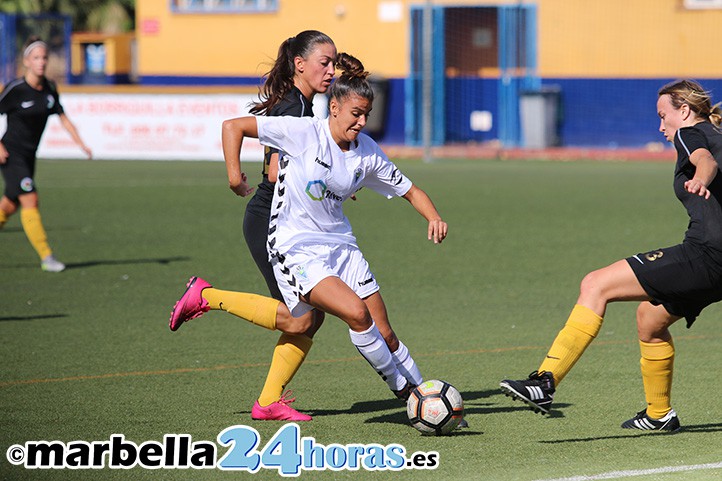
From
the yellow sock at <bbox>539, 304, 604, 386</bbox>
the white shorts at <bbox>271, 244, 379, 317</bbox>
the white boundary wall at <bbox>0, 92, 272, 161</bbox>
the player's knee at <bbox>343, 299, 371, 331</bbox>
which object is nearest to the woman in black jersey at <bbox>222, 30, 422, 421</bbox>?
the white shorts at <bbox>271, 244, 379, 317</bbox>

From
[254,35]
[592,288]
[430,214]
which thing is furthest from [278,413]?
[254,35]

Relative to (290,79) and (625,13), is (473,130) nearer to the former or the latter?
(625,13)

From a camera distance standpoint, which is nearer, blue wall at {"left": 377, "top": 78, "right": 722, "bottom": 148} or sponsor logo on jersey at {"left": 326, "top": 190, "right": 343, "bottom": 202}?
sponsor logo on jersey at {"left": 326, "top": 190, "right": 343, "bottom": 202}

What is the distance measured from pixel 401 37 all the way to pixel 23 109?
23.6 meters

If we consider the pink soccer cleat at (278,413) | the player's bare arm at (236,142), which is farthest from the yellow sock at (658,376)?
the player's bare arm at (236,142)

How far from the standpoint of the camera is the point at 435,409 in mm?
6551

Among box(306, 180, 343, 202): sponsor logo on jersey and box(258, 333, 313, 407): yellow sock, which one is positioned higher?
box(306, 180, 343, 202): sponsor logo on jersey

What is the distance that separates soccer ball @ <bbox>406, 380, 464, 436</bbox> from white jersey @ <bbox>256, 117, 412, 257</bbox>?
918 mm

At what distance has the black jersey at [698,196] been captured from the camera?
20.8 ft

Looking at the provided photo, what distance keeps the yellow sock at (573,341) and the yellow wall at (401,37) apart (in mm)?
25723

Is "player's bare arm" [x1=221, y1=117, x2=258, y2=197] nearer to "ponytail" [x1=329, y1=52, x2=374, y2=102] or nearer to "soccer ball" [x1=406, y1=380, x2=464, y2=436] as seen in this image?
"ponytail" [x1=329, y1=52, x2=374, y2=102]

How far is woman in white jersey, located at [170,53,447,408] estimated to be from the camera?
21.6ft

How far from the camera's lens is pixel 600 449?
6.32 m

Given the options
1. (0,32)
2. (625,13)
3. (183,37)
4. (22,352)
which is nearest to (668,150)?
(625,13)
